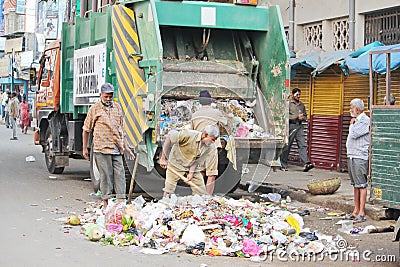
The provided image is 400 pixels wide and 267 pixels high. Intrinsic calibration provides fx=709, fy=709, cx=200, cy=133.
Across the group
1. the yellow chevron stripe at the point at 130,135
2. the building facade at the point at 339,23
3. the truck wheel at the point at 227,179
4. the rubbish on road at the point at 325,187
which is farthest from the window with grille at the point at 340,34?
the yellow chevron stripe at the point at 130,135

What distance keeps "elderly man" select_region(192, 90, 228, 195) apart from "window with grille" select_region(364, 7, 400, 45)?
14.7 ft

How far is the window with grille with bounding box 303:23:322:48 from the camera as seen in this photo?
14977 millimetres

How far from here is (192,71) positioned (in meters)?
10.3

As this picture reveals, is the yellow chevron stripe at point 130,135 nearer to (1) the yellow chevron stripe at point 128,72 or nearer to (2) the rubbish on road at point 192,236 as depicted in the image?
(1) the yellow chevron stripe at point 128,72

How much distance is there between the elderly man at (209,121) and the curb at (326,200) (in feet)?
5.83

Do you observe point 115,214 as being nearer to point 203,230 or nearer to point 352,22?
point 203,230

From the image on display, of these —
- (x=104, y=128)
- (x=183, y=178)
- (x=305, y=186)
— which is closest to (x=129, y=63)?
(x=104, y=128)

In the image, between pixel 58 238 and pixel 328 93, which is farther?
pixel 328 93

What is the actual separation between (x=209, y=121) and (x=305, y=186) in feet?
10.4

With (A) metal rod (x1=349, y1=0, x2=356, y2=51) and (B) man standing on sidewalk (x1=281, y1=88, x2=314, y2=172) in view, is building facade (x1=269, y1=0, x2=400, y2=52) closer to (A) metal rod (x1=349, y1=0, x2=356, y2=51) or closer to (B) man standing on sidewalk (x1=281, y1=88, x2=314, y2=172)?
(A) metal rod (x1=349, y1=0, x2=356, y2=51)

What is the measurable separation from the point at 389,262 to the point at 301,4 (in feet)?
31.0

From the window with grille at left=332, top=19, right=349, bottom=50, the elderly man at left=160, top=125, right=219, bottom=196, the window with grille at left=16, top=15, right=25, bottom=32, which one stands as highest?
the window with grille at left=16, top=15, right=25, bottom=32

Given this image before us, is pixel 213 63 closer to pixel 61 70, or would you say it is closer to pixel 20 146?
pixel 61 70

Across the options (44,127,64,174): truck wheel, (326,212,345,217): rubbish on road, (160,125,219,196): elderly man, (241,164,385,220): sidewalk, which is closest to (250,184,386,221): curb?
(241,164,385,220): sidewalk
